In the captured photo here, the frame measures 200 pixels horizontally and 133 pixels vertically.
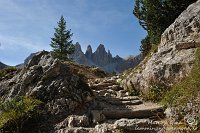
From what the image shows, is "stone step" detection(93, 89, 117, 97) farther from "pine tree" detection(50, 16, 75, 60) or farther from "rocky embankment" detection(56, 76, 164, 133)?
"pine tree" detection(50, 16, 75, 60)

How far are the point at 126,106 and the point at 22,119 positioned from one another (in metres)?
4.14

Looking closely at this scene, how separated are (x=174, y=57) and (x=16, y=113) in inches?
278

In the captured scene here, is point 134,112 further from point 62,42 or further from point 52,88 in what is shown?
point 62,42

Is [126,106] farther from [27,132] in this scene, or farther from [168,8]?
[168,8]

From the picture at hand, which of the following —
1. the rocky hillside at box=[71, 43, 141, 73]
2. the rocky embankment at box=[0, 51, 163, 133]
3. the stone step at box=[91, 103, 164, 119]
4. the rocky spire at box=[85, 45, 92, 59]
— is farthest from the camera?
the rocky spire at box=[85, 45, 92, 59]

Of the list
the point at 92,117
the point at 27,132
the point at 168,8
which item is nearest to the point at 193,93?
the point at 92,117

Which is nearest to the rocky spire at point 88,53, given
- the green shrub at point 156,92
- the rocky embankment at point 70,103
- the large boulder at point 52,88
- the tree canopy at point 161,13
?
the tree canopy at point 161,13

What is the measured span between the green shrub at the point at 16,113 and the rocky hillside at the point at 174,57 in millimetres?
5289

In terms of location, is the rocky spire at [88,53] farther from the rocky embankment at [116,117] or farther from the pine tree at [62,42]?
the rocky embankment at [116,117]

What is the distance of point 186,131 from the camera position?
926cm

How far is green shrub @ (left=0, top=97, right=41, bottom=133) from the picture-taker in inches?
437

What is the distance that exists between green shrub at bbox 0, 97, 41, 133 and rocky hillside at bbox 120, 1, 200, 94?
17.4ft

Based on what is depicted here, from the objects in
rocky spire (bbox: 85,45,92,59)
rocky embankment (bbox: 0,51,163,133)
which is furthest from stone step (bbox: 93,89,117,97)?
rocky spire (bbox: 85,45,92,59)

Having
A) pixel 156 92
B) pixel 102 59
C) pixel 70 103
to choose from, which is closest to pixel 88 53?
pixel 102 59
